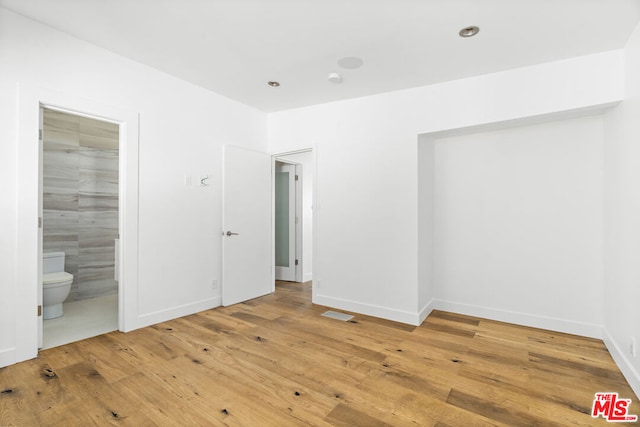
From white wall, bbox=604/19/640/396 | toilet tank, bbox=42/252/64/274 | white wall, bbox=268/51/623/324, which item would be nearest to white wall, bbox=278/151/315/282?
white wall, bbox=268/51/623/324

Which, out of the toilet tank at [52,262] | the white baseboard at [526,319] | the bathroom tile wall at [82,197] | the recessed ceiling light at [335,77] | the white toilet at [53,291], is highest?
the recessed ceiling light at [335,77]

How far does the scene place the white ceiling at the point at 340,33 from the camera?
2.20 m

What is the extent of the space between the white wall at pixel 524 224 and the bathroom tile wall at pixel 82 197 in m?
4.50

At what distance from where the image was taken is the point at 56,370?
2.35 meters

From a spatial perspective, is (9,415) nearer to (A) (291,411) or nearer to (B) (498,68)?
(A) (291,411)

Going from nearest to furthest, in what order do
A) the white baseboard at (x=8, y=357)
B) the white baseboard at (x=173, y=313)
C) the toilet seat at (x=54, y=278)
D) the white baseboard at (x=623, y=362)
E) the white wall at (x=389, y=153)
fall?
1. the white baseboard at (x=623, y=362)
2. the white baseboard at (x=8, y=357)
3. the white wall at (x=389, y=153)
4. the white baseboard at (x=173, y=313)
5. the toilet seat at (x=54, y=278)

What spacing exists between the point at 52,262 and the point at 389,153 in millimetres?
4243

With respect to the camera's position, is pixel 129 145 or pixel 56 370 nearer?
pixel 56 370

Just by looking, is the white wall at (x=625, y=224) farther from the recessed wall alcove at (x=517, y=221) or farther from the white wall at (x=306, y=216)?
the white wall at (x=306, y=216)

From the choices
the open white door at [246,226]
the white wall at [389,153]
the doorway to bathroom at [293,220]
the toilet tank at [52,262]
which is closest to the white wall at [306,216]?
the doorway to bathroom at [293,220]

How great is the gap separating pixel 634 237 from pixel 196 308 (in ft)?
13.2

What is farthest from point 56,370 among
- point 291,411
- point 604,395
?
point 604,395

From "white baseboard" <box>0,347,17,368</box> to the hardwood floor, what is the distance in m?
0.06

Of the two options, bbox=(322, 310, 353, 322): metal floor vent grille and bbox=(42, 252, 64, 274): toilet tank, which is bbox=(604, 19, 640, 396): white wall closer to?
bbox=(322, 310, 353, 322): metal floor vent grille
